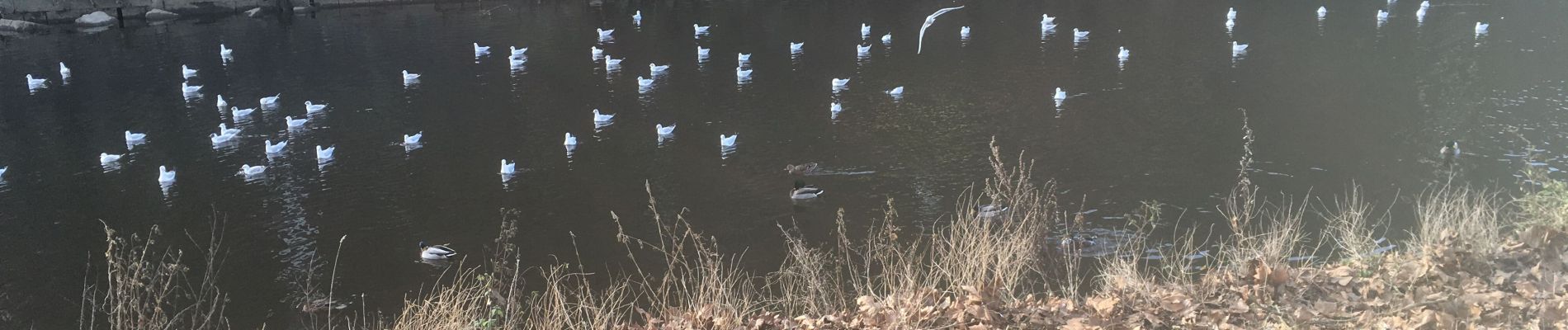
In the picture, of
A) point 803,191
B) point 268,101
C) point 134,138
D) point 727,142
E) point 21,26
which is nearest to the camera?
point 803,191

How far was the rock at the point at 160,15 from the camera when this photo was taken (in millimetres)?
41844

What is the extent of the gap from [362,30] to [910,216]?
27.6 meters

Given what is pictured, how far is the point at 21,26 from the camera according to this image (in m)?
39.1

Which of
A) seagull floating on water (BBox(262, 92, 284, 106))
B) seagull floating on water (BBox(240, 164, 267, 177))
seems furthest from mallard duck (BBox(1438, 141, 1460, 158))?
seagull floating on water (BBox(262, 92, 284, 106))

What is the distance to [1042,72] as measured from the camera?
2503 cm

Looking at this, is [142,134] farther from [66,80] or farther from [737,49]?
[737,49]

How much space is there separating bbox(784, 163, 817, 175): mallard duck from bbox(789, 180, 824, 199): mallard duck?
3.30 ft

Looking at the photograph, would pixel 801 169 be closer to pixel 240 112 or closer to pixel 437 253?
pixel 437 253

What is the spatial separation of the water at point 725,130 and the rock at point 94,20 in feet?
20.8

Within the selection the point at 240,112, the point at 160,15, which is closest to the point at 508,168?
the point at 240,112

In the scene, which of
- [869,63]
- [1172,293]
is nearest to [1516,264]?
[1172,293]

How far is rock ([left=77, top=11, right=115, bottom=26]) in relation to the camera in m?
40.5

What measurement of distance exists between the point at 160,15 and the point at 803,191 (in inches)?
1378

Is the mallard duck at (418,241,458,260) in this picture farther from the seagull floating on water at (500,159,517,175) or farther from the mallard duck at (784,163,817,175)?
the mallard duck at (784,163,817,175)
